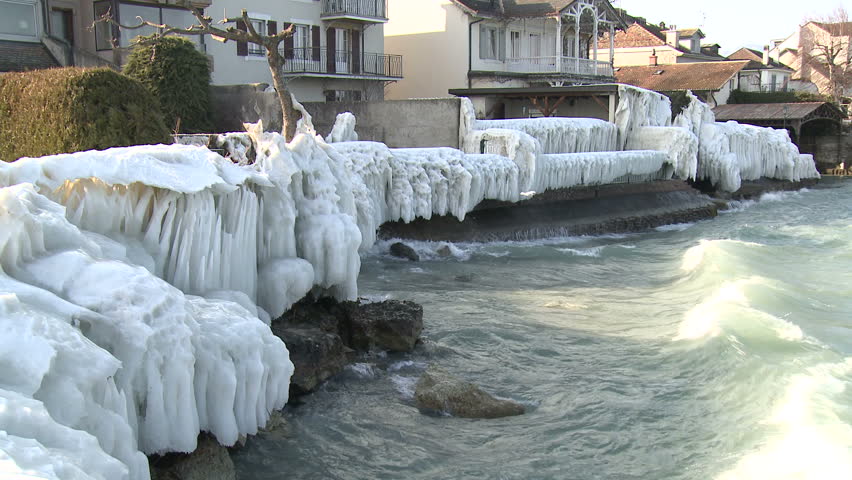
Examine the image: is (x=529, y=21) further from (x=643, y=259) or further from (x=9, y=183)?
(x=9, y=183)

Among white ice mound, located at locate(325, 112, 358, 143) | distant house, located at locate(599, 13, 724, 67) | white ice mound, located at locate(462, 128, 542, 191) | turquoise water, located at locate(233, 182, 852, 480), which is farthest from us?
distant house, located at locate(599, 13, 724, 67)

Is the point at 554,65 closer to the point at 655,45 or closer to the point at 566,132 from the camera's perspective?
the point at 566,132

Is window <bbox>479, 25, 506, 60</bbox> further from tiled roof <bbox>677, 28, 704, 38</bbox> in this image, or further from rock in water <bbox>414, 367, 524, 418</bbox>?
rock in water <bbox>414, 367, 524, 418</bbox>

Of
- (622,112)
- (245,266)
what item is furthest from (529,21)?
(245,266)

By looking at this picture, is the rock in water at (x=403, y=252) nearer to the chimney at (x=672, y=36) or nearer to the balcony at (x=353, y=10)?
the balcony at (x=353, y=10)

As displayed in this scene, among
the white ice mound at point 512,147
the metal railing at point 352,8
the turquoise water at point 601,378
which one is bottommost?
the turquoise water at point 601,378

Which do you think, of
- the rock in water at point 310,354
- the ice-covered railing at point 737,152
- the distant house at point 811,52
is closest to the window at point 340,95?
the ice-covered railing at point 737,152

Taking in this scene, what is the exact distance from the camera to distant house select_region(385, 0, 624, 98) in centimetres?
3684

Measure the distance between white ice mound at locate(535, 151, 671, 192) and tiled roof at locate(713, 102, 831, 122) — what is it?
51.6 feet

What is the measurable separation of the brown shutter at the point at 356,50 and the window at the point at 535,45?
10.6m

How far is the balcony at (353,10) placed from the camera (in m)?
31.5

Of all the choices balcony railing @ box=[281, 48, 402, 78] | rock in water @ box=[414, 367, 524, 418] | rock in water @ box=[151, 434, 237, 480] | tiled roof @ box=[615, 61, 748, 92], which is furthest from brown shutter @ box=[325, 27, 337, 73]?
rock in water @ box=[151, 434, 237, 480]

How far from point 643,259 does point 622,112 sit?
33.3ft

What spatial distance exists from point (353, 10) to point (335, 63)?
6.94 ft
